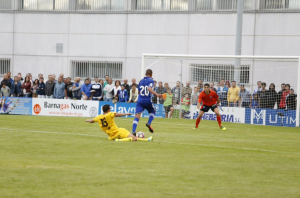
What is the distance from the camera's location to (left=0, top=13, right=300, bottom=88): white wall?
2947cm

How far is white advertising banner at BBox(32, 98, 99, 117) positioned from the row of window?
A: 8.40 m

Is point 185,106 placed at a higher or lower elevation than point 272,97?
lower

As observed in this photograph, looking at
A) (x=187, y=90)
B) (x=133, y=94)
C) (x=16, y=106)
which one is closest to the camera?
(x=187, y=90)

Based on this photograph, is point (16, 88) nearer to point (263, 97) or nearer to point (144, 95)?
point (263, 97)

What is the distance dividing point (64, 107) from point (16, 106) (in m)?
2.77

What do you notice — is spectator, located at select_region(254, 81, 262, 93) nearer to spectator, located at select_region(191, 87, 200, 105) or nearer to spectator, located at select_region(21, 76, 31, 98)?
spectator, located at select_region(191, 87, 200, 105)

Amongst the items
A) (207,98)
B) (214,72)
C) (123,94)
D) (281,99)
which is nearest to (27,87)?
(123,94)

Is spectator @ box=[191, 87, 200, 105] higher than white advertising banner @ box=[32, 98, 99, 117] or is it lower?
higher

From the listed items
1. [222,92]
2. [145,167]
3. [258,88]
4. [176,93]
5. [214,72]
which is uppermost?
[214,72]

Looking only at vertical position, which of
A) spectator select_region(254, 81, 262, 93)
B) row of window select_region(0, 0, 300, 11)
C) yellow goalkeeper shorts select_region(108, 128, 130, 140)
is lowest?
yellow goalkeeper shorts select_region(108, 128, 130, 140)

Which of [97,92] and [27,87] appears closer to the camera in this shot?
[97,92]

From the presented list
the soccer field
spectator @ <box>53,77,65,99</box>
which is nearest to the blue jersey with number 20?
the soccer field

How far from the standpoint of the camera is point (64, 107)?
2711cm

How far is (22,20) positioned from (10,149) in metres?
23.6
